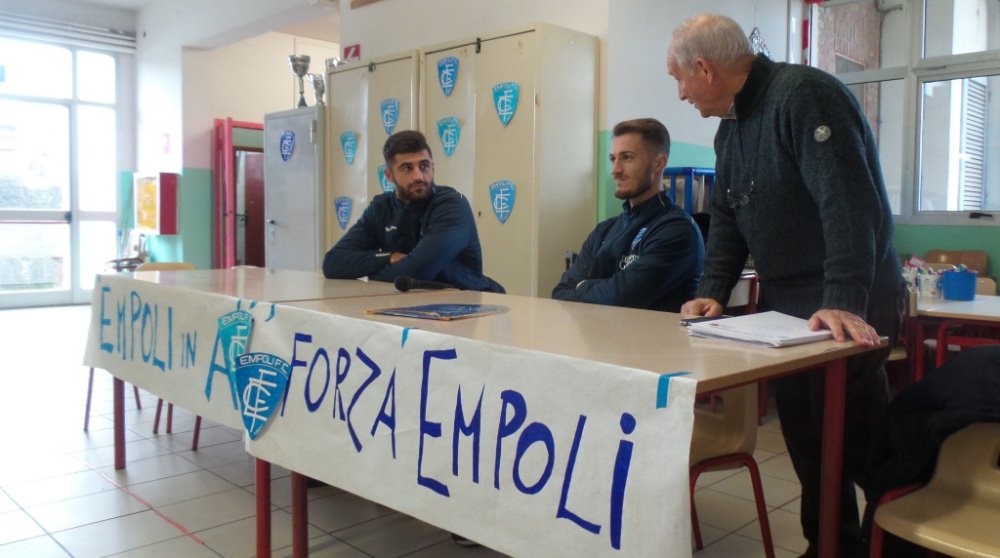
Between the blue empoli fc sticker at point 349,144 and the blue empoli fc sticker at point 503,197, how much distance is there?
1.37 m

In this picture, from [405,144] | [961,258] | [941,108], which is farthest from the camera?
[941,108]

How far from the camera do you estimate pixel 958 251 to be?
4.56 m

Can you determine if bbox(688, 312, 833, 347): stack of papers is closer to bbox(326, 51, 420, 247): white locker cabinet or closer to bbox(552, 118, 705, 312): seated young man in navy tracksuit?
bbox(552, 118, 705, 312): seated young man in navy tracksuit

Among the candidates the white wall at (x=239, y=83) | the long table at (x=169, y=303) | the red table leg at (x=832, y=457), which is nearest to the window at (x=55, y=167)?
the white wall at (x=239, y=83)

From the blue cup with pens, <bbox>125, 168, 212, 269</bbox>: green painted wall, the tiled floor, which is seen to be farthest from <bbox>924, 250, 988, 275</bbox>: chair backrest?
<bbox>125, 168, 212, 269</bbox>: green painted wall

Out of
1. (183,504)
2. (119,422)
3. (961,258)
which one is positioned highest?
(961,258)

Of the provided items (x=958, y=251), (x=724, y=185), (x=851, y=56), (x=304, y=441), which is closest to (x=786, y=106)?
(x=724, y=185)

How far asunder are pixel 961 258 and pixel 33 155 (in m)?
8.60

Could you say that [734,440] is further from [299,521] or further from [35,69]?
[35,69]

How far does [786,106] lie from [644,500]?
37.2 inches

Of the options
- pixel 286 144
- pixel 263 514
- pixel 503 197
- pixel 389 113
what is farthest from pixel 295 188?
pixel 263 514

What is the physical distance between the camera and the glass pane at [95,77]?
838cm

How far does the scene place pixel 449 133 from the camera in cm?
443

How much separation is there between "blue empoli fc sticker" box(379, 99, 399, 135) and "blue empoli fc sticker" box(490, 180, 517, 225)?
3.15 feet
